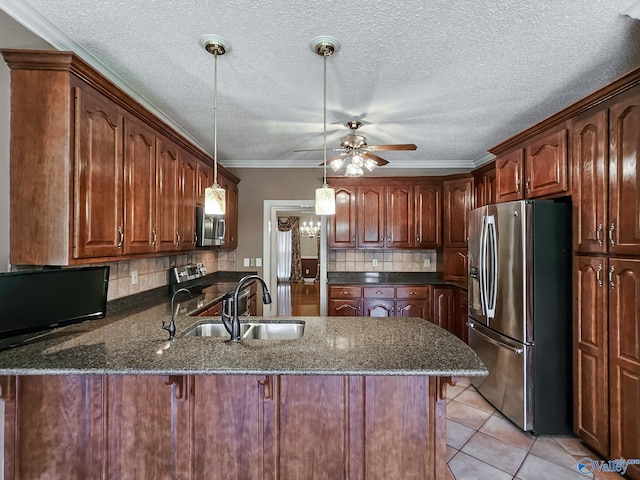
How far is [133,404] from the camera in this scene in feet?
4.87

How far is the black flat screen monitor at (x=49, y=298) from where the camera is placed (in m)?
1.45

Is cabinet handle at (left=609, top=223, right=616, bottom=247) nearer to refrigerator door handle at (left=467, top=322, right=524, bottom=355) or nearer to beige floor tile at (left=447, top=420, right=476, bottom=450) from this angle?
refrigerator door handle at (left=467, top=322, right=524, bottom=355)

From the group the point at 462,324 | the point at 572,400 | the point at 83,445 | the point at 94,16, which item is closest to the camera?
the point at 83,445

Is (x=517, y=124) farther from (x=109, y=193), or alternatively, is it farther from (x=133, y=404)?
(x=133, y=404)

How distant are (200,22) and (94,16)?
1.70 feet

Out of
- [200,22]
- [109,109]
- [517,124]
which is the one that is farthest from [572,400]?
[109,109]

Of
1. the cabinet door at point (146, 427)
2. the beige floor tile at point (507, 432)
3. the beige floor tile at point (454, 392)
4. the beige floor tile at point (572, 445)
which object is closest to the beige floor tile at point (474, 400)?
the beige floor tile at point (454, 392)

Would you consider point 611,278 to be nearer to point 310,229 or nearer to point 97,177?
point 97,177

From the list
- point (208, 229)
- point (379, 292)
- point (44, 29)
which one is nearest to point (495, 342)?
point (379, 292)

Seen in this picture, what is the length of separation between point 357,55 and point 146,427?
2.25 meters

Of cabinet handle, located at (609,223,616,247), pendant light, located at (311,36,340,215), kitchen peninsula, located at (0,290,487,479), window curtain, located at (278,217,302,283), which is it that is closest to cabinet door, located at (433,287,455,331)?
cabinet handle, located at (609,223,616,247)

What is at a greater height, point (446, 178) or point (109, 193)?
point (446, 178)

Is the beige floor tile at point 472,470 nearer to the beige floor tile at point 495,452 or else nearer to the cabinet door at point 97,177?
the beige floor tile at point 495,452

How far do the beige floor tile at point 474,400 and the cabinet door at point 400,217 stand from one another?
1872 millimetres
